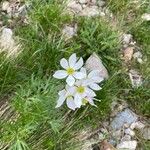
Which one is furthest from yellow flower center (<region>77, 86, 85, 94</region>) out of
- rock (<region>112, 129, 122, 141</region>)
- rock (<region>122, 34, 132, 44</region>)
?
rock (<region>122, 34, 132, 44</region>)

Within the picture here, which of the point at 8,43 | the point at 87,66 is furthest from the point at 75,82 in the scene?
the point at 8,43

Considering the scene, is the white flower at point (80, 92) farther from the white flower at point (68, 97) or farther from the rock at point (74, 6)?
the rock at point (74, 6)

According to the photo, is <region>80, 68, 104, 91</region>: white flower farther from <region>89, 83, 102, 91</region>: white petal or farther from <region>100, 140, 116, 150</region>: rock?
<region>100, 140, 116, 150</region>: rock

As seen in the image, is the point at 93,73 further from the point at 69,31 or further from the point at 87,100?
the point at 69,31

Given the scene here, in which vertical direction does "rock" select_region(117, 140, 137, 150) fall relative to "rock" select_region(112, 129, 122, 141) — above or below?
below

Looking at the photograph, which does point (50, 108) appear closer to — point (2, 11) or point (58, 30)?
point (58, 30)
